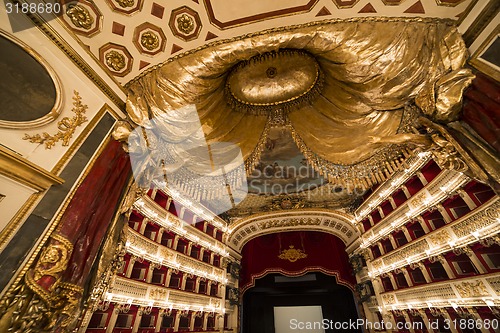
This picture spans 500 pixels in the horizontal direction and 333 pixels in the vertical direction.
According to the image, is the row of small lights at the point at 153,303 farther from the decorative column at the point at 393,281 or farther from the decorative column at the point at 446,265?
the decorative column at the point at 446,265

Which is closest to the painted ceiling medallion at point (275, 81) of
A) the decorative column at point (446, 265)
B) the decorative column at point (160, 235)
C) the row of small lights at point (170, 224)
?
the row of small lights at point (170, 224)

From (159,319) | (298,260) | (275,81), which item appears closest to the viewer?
(275,81)

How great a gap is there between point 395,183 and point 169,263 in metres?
9.64

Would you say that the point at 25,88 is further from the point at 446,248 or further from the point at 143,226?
the point at 446,248

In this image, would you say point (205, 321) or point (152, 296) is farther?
point (205, 321)

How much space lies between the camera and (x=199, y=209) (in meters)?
10.4

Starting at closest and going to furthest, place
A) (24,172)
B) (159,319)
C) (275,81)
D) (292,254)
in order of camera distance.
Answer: (24,172) → (275,81) → (159,319) → (292,254)

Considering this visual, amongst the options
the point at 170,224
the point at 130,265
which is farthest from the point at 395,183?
the point at 130,265

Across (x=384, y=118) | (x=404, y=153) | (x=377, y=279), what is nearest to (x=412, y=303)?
(x=377, y=279)

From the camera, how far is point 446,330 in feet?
21.3

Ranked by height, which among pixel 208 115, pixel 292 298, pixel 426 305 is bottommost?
pixel 426 305

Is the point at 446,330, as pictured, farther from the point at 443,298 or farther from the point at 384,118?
the point at 384,118

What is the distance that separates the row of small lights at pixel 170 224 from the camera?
7285mm

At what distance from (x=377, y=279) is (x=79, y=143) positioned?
11.9 m
